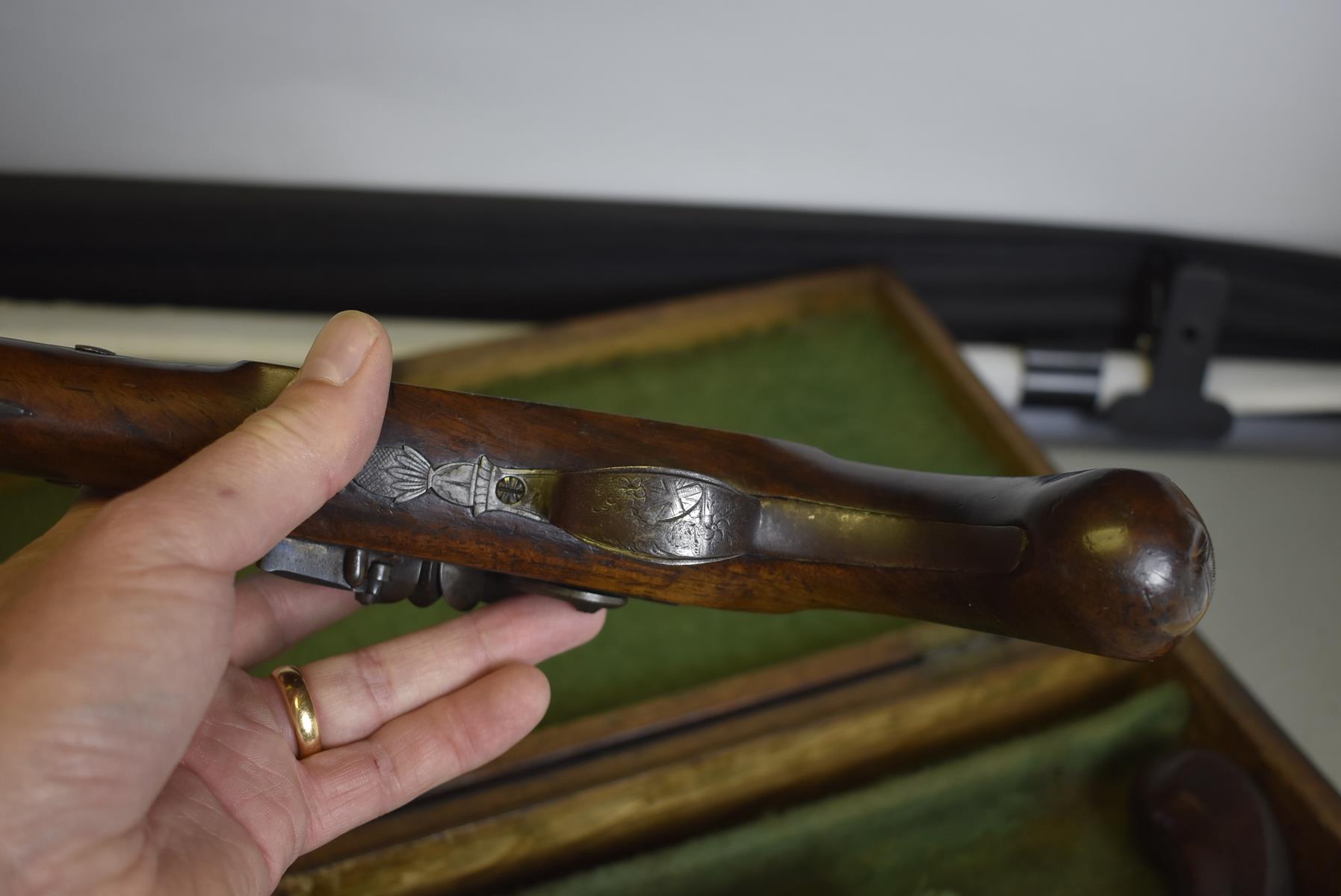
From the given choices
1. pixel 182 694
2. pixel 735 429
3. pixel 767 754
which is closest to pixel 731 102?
pixel 735 429

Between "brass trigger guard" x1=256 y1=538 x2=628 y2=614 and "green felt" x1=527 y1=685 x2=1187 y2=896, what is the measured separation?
1.00 ft

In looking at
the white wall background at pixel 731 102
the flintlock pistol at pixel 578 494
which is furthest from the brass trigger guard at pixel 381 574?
the white wall background at pixel 731 102

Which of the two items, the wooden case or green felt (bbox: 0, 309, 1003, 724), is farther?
green felt (bbox: 0, 309, 1003, 724)

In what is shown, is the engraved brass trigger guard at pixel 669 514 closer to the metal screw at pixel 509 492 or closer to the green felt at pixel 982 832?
the metal screw at pixel 509 492

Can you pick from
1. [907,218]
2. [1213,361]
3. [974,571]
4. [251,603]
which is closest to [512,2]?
[907,218]

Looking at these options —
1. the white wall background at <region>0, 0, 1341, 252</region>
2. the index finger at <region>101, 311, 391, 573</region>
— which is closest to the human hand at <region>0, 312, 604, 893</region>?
the index finger at <region>101, 311, 391, 573</region>

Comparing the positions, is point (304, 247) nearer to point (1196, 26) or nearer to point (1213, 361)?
point (1196, 26)

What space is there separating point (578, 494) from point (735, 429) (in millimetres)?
631

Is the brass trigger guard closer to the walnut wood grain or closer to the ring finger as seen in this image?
the ring finger

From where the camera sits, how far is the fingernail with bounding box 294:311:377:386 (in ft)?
1.92

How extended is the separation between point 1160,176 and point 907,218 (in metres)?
0.30

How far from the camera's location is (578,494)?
0.59m

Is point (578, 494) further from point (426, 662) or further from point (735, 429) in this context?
point (735, 429)

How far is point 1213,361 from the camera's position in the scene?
136 cm
